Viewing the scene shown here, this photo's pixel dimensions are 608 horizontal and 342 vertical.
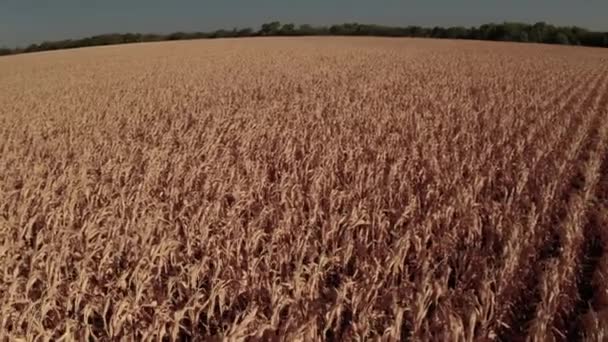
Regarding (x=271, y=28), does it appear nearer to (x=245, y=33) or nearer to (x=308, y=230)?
(x=245, y=33)

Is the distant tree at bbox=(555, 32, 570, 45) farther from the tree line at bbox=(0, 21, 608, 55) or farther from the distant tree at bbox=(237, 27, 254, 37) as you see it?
the distant tree at bbox=(237, 27, 254, 37)

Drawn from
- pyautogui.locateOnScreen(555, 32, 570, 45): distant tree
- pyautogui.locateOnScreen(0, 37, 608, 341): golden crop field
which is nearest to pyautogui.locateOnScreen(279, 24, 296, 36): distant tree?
pyautogui.locateOnScreen(555, 32, 570, 45): distant tree

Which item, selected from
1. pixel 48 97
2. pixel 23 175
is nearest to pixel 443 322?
pixel 23 175

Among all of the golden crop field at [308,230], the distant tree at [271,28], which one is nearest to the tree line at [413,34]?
the distant tree at [271,28]

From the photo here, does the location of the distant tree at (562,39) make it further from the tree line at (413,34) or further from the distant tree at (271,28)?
the distant tree at (271,28)

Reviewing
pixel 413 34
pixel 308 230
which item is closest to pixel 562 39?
pixel 413 34
